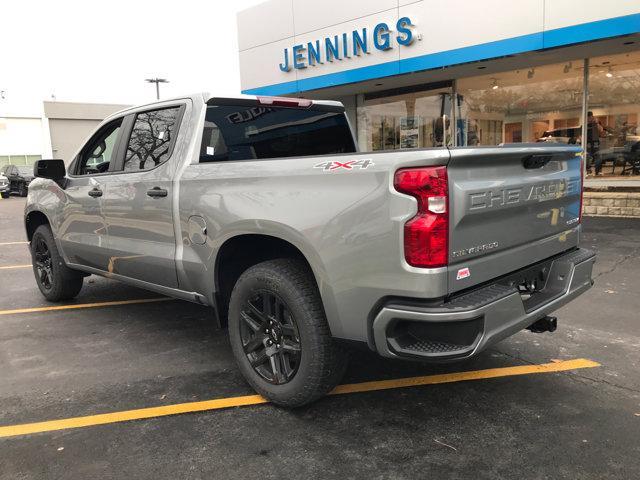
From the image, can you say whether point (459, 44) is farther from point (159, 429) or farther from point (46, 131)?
point (46, 131)

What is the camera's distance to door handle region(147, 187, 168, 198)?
150 inches

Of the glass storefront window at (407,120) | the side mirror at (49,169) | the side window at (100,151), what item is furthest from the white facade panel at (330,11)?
the side mirror at (49,169)

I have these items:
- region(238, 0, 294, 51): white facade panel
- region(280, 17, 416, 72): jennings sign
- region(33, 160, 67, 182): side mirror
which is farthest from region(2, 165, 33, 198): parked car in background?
region(33, 160, 67, 182): side mirror

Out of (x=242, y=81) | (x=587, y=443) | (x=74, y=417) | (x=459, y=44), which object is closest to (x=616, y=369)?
(x=587, y=443)

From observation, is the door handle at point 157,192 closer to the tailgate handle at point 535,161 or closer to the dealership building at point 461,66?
the tailgate handle at point 535,161

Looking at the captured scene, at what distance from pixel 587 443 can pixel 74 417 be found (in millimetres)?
2935

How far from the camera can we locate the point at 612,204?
11.0 m

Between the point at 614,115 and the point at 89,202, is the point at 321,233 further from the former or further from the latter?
the point at 614,115

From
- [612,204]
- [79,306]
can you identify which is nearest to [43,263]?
[79,306]

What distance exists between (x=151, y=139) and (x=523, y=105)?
37.9ft

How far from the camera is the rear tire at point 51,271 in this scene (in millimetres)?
5570

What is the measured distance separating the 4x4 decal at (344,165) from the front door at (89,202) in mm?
2496

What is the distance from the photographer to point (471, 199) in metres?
2.56

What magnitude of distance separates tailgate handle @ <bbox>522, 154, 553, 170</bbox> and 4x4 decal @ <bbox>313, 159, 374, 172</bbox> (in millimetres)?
964
